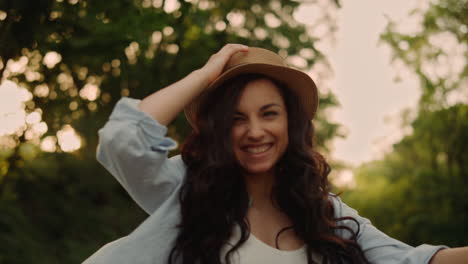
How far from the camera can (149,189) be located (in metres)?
2.04

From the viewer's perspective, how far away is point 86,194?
215 inches

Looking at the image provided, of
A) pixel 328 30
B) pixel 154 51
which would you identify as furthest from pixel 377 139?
pixel 154 51

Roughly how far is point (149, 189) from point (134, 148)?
0.89ft

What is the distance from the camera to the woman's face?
7.23 feet

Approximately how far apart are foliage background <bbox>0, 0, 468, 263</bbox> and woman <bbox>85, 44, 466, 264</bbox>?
0.68 m

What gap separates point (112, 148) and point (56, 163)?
3.77 m

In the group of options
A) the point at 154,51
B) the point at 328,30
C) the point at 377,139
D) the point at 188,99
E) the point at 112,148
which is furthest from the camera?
the point at 377,139

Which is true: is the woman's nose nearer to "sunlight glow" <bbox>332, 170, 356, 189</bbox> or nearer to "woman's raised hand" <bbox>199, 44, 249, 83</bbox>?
"woman's raised hand" <bbox>199, 44, 249, 83</bbox>

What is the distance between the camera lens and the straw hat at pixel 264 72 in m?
2.21

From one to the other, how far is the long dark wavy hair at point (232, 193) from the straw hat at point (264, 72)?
1.4 inches

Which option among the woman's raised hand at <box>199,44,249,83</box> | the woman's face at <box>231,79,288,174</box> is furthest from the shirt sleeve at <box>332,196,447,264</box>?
the woman's raised hand at <box>199,44,249,83</box>

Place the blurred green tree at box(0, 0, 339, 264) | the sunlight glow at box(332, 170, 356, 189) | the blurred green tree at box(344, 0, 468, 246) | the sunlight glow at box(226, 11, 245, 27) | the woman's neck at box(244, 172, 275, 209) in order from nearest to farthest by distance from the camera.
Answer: the woman's neck at box(244, 172, 275, 209), the blurred green tree at box(0, 0, 339, 264), the sunlight glow at box(226, 11, 245, 27), the blurred green tree at box(344, 0, 468, 246), the sunlight glow at box(332, 170, 356, 189)

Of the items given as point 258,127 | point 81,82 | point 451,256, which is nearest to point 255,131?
point 258,127

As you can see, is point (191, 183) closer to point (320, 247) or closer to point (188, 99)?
point (188, 99)
